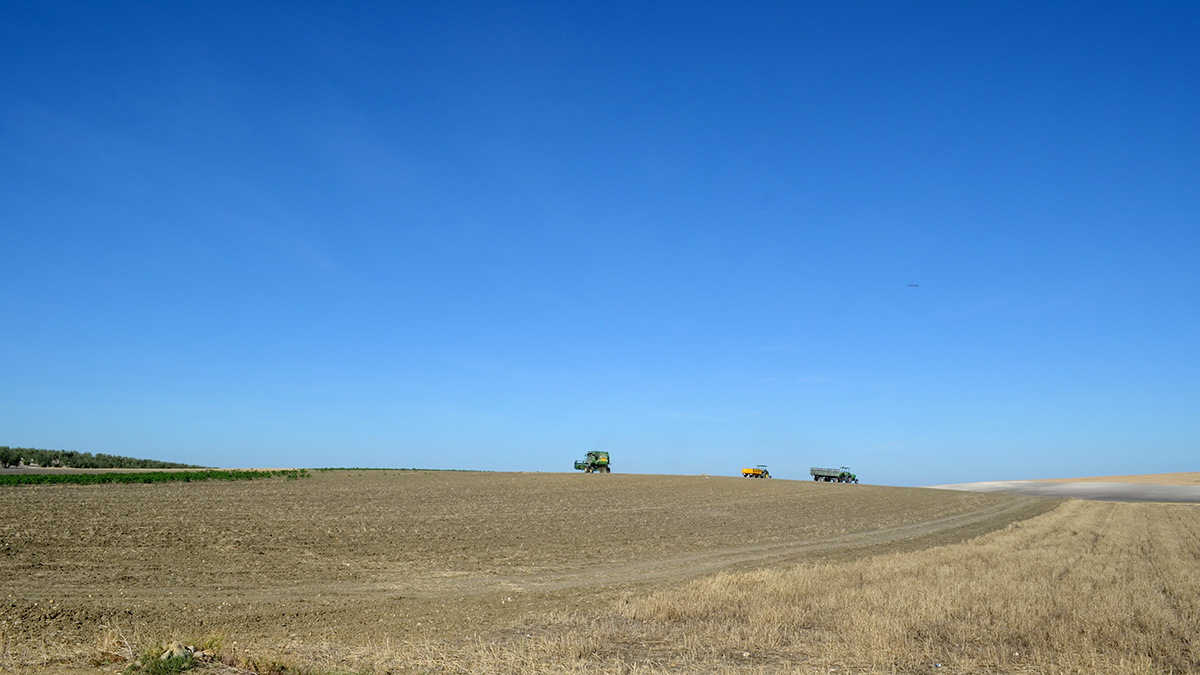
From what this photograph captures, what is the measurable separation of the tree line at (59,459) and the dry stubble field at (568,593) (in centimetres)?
8477

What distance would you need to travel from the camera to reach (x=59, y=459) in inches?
4345

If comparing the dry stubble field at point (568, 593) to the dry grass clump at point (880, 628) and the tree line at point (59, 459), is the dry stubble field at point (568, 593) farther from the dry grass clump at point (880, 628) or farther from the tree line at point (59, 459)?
the tree line at point (59, 459)

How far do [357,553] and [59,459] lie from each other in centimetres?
11348

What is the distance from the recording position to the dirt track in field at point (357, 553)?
47.4ft

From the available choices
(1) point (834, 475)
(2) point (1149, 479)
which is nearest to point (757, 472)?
(1) point (834, 475)

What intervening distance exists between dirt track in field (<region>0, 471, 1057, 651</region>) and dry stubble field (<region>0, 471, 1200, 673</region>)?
0.11 m

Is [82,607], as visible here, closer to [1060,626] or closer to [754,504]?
[1060,626]

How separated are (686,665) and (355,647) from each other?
203 inches

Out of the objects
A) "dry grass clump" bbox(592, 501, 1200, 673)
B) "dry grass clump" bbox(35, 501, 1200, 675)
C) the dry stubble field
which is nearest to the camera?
"dry grass clump" bbox(35, 501, 1200, 675)

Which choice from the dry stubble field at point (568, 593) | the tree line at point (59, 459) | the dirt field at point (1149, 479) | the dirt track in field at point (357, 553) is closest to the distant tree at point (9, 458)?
the tree line at point (59, 459)

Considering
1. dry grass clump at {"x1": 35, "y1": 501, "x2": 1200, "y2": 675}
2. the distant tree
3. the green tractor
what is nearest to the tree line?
the distant tree

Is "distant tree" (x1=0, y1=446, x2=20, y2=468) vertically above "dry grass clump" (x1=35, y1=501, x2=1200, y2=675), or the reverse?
"distant tree" (x1=0, y1=446, x2=20, y2=468)

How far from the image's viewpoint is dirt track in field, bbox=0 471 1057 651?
569 inches

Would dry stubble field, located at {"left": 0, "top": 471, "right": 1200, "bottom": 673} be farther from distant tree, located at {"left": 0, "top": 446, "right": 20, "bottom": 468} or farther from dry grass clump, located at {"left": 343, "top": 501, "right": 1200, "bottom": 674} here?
distant tree, located at {"left": 0, "top": 446, "right": 20, "bottom": 468}
